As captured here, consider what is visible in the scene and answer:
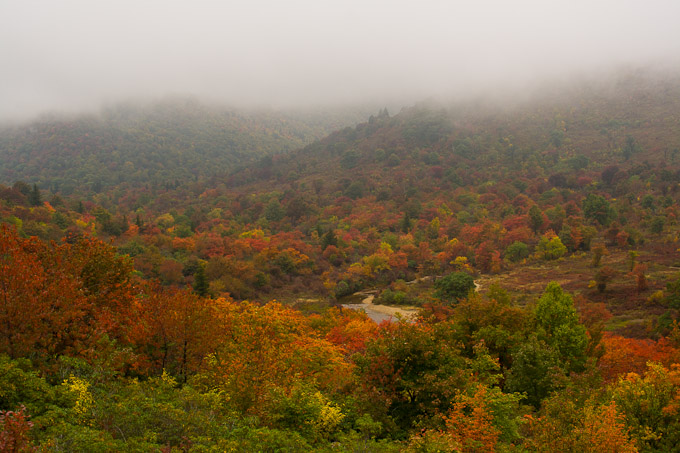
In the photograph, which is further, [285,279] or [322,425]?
[285,279]

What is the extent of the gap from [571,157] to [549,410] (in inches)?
6218

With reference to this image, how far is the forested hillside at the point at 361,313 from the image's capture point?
45.4ft

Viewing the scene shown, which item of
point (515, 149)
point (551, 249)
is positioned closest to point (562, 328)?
point (551, 249)

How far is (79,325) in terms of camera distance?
60.5 ft

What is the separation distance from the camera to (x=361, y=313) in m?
49.6

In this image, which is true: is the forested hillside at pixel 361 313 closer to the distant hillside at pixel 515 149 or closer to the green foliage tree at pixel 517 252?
the green foliage tree at pixel 517 252

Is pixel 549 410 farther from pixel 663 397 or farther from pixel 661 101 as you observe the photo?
pixel 661 101

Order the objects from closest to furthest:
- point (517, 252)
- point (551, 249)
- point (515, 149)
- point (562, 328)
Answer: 1. point (562, 328)
2. point (551, 249)
3. point (517, 252)
4. point (515, 149)

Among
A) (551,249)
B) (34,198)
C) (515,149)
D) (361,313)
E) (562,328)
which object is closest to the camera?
(562,328)

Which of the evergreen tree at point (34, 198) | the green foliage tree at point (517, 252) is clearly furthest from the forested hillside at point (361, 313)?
the evergreen tree at point (34, 198)

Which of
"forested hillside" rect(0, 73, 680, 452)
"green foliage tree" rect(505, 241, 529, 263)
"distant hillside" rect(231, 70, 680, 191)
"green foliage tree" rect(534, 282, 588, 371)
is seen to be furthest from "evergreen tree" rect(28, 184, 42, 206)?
"distant hillside" rect(231, 70, 680, 191)

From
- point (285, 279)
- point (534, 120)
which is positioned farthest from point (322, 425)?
point (534, 120)

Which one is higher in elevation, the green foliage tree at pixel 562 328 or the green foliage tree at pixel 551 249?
the green foliage tree at pixel 562 328

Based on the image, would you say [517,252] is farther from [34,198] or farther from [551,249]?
[34,198]
